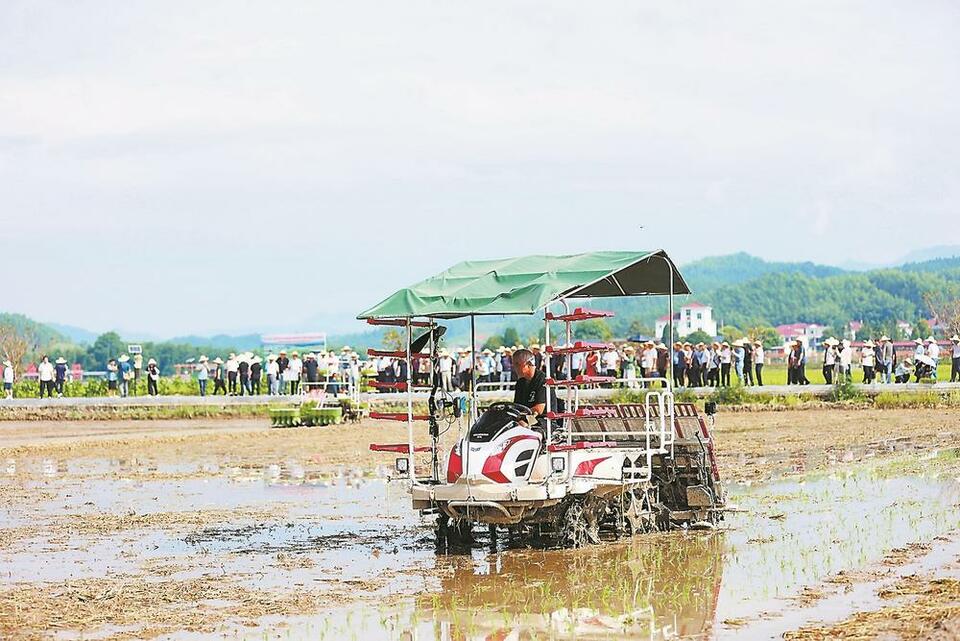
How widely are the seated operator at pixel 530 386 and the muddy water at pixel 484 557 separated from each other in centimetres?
147

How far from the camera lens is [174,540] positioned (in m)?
17.1

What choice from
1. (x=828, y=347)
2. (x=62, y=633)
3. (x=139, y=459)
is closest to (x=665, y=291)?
(x=62, y=633)

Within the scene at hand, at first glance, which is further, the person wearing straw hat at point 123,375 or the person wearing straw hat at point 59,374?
the person wearing straw hat at point 59,374

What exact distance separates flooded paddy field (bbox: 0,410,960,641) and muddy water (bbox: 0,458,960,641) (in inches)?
1.4

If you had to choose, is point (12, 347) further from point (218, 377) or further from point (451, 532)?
point (451, 532)

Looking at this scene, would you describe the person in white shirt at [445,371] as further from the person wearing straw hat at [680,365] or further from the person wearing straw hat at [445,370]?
the person wearing straw hat at [680,365]

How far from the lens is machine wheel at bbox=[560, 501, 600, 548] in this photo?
15582mm

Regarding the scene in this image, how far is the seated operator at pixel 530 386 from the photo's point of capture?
51.4 feet

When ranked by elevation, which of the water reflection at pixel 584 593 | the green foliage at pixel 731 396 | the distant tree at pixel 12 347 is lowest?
the water reflection at pixel 584 593

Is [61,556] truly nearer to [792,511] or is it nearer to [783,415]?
[792,511]

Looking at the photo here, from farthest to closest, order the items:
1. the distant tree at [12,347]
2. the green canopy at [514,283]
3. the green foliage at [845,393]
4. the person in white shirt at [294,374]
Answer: the distant tree at [12,347] < the person in white shirt at [294,374] < the green foliage at [845,393] < the green canopy at [514,283]

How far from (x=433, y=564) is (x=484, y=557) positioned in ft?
1.91

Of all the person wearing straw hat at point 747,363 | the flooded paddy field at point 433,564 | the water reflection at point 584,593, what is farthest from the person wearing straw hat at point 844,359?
the water reflection at point 584,593

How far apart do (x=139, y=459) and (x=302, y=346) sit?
34078 mm
